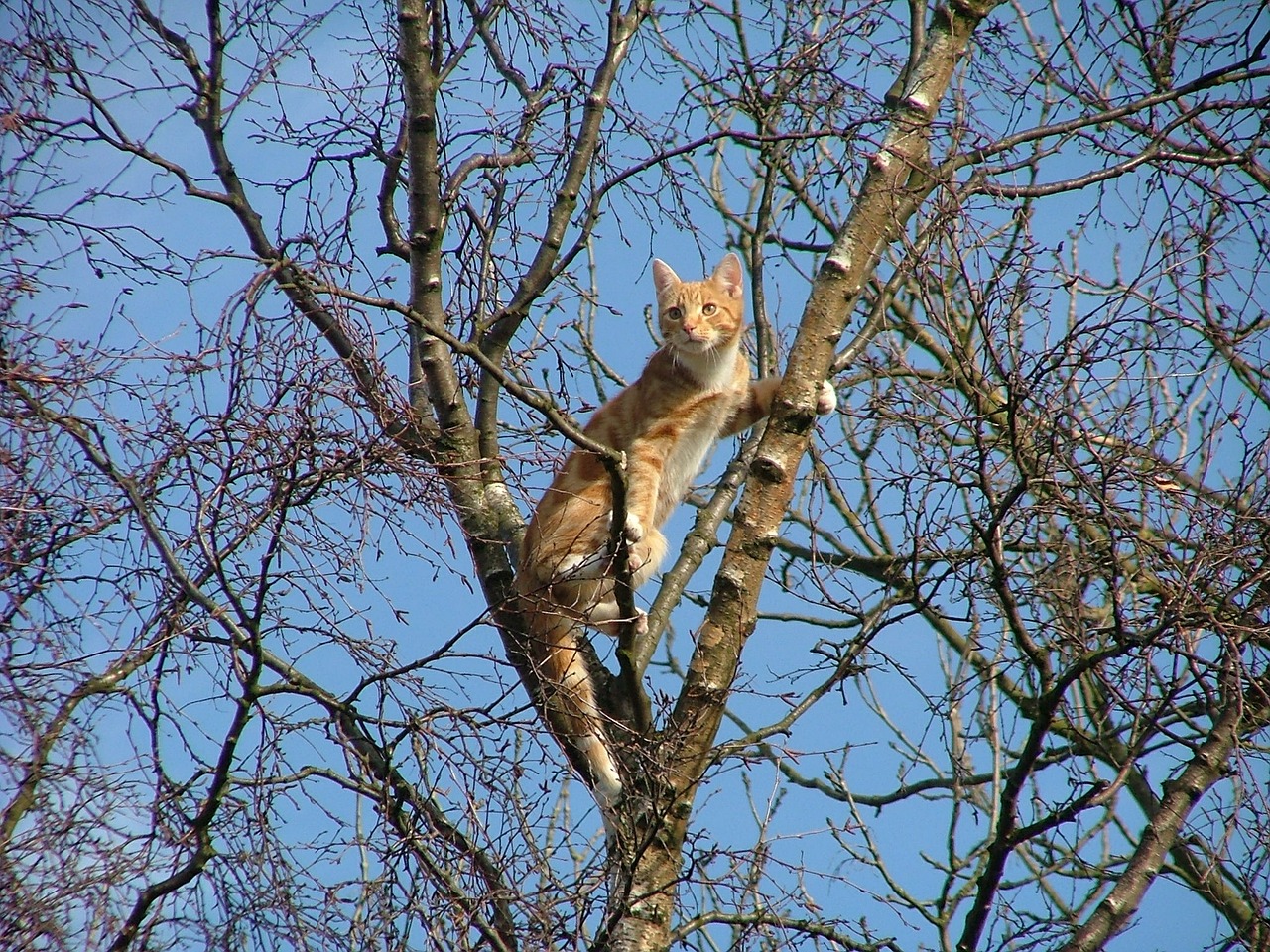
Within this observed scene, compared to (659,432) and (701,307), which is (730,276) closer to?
(701,307)

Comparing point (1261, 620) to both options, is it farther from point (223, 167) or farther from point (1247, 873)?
point (223, 167)

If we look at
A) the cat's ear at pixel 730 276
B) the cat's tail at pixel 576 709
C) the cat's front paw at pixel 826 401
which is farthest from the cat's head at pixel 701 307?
the cat's tail at pixel 576 709

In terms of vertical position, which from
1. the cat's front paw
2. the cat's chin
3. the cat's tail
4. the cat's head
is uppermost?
the cat's head

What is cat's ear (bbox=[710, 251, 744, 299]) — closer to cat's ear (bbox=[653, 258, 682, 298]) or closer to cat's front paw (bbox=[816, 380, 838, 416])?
cat's ear (bbox=[653, 258, 682, 298])

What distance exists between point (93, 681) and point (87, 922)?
74 centimetres

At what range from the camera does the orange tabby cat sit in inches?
200

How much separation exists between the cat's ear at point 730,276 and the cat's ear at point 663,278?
0.75ft

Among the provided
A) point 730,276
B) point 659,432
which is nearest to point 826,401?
point 659,432

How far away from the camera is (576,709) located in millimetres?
4273

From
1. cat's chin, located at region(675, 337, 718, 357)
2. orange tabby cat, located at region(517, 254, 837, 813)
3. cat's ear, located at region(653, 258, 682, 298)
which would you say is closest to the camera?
orange tabby cat, located at region(517, 254, 837, 813)

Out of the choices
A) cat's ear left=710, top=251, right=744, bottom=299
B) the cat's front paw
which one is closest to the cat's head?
cat's ear left=710, top=251, right=744, bottom=299

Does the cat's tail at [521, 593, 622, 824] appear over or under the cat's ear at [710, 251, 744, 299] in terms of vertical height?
under

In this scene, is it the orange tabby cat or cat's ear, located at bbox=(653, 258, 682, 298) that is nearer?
the orange tabby cat

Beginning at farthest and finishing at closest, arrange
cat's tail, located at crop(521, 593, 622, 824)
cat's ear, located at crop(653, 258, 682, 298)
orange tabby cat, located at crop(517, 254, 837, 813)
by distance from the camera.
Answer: cat's ear, located at crop(653, 258, 682, 298) → orange tabby cat, located at crop(517, 254, 837, 813) → cat's tail, located at crop(521, 593, 622, 824)
